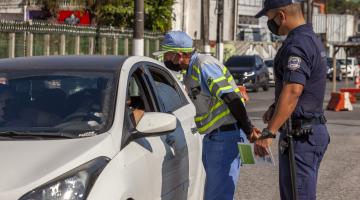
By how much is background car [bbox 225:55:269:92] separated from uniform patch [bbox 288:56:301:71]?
28.3 meters

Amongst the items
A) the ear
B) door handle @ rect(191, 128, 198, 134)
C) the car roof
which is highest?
the ear

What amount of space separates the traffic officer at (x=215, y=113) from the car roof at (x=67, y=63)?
68cm

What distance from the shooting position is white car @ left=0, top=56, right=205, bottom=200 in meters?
4.50

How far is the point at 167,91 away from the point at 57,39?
20.2 m

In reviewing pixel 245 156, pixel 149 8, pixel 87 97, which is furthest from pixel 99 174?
pixel 149 8

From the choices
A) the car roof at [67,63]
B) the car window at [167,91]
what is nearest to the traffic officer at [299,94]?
the car roof at [67,63]

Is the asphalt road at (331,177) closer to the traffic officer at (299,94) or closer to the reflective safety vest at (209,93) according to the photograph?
the reflective safety vest at (209,93)

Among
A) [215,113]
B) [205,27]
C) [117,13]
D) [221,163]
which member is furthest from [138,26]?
[117,13]

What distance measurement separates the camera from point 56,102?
5605 mm

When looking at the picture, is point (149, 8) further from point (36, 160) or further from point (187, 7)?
point (36, 160)

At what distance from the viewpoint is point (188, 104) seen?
7.00 m

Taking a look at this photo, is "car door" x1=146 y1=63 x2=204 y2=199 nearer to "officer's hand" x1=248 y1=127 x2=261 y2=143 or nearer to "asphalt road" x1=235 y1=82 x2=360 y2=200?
"officer's hand" x1=248 y1=127 x2=261 y2=143

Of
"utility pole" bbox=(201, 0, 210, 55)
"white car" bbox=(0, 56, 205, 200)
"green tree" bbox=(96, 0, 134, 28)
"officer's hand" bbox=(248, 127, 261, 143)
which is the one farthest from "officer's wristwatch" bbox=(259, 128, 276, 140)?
"green tree" bbox=(96, 0, 134, 28)

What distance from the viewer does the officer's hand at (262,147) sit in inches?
206
